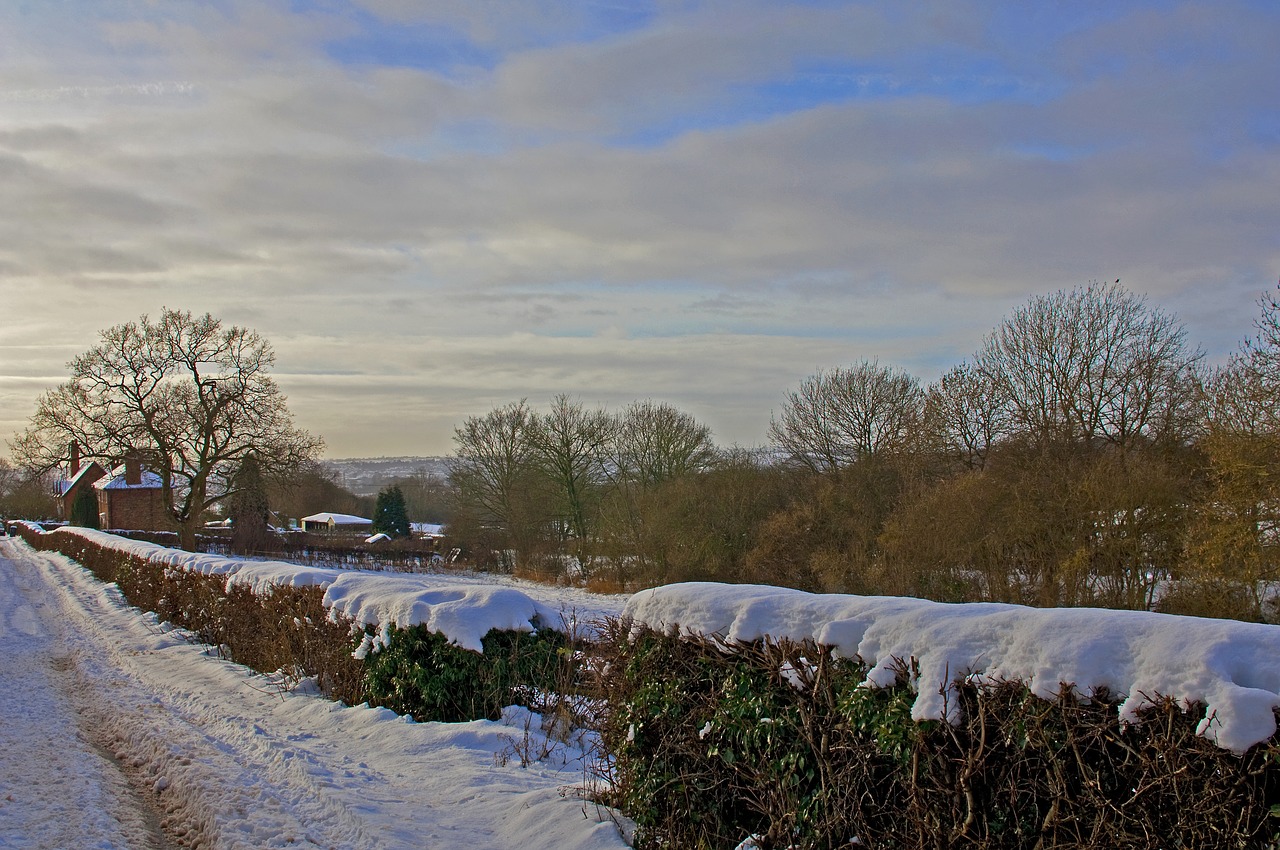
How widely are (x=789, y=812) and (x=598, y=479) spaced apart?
45.2 meters

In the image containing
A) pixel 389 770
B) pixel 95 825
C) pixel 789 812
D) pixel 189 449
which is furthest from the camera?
pixel 189 449

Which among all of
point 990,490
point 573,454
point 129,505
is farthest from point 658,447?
point 129,505

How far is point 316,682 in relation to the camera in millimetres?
9469

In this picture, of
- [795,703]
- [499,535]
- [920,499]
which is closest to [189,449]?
[499,535]

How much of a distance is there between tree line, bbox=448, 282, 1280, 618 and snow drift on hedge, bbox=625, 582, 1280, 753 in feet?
64.0

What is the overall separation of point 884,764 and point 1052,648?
87cm

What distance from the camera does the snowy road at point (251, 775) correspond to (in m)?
5.29

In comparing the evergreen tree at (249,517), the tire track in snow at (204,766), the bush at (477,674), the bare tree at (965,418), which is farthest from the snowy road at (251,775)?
the evergreen tree at (249,517)

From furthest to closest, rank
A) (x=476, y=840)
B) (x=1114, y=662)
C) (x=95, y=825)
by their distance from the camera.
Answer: (x=95, y=825) → (x=476, y=840) → (x=1114, y=662)

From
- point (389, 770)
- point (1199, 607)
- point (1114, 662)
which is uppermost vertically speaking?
point (1114, 662)

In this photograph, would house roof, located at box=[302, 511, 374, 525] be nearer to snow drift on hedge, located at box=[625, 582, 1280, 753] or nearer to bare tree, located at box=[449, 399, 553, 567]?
bare tree, located at box=[449, 399, 553, 567]

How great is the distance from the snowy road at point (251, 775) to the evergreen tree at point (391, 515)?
60.4 m

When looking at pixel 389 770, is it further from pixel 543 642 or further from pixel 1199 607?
pixel 1199 607

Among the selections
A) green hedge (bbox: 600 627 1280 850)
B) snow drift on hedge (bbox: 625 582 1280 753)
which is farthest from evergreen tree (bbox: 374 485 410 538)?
snow drift on hedge (bbox: 625 582 1280 753)
